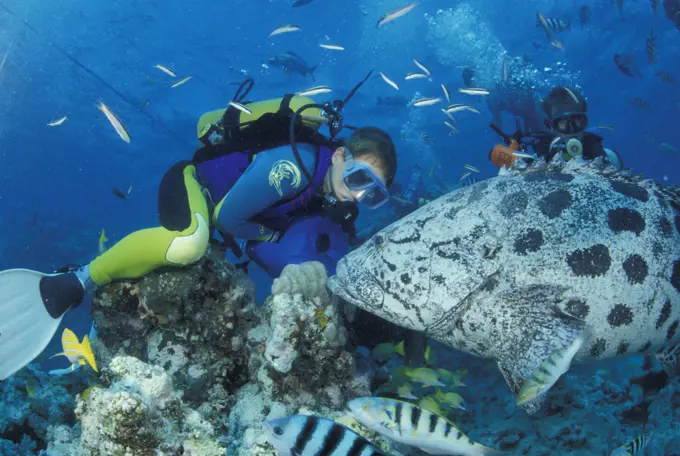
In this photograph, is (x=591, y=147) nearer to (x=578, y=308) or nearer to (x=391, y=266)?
(x=578, y=308)

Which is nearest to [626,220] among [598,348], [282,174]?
[598,348]

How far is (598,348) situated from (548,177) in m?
1.49

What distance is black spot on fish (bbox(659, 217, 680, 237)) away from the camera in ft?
10.5

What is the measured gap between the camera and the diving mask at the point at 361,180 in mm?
3789

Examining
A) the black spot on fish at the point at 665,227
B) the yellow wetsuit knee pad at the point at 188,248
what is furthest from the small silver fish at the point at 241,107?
the black spot on fish at the point at 665,227

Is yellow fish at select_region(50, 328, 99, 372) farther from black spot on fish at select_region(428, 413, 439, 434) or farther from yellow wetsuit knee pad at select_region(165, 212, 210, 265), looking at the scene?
black spot on fish at select_region(428, 413, 439, 434)

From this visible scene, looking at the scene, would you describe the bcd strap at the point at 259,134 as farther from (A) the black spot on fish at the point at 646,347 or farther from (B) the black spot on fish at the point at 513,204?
(A) the black spot on fish at the point at 646,347

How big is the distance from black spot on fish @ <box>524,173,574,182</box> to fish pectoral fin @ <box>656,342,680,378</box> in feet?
5.96

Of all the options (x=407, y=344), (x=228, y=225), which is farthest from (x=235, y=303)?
(x=407, y=344)

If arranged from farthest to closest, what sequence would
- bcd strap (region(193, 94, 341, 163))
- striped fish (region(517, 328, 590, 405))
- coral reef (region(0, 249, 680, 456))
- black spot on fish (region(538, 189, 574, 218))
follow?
bcd strap (region(193, 94, 341, 163)), black spot on fish (region(538, 189, 574, 218)), striped fish (region(517, 328, 590, 405)), coral reef (region(0, 249, 680, 456))

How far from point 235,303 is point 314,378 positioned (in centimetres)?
106

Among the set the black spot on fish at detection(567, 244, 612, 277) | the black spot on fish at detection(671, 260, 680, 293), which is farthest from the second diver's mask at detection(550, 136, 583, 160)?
the black spot on fish at detection(671, 260, 680, 293)

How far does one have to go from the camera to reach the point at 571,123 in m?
4.27

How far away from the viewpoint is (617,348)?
312 centimetres
